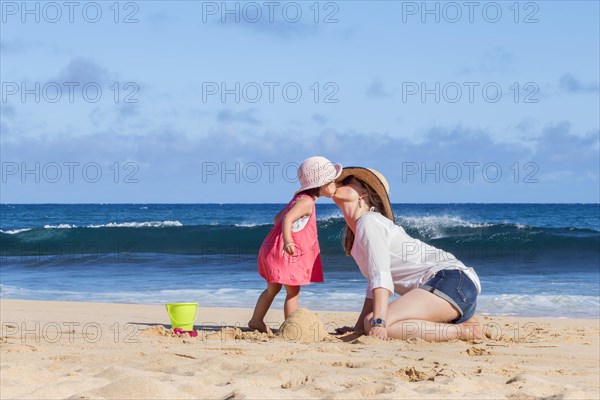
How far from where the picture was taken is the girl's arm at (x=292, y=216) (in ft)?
17.9

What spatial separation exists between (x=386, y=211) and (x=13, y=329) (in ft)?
9.38

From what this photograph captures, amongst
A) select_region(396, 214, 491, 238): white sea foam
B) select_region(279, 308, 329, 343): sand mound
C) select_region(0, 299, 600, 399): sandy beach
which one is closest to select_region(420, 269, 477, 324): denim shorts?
select_region(0, 299, 600, 399): sandy beach

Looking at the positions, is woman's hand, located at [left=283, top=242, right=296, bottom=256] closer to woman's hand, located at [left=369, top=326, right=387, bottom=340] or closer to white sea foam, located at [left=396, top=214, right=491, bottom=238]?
woman's hand, located at [left=369, top=326, right=387, bottom=340]

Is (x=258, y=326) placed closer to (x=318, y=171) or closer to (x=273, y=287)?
(x=273, y=287)

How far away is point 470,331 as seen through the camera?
214 inches

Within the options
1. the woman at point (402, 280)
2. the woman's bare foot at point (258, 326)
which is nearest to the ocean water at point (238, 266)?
the woman's bare foot at point (258, 326)

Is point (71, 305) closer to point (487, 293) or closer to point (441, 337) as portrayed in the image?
point (441, 337)

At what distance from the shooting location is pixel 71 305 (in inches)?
314

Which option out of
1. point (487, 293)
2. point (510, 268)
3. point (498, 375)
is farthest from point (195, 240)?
point (498, 375)

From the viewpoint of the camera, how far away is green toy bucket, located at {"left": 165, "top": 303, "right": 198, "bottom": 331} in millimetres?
5793

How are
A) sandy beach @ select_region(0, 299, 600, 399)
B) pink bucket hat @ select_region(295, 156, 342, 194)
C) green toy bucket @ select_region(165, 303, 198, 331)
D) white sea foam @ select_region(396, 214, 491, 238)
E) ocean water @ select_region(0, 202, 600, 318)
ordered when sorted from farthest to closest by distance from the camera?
white sea foam @ select_region(396, 214, 491, 238) → ocean water @ select_region(0, 202, 600, 318) → green toy bucket @ select_region(165, 303, 198, 331) → pink bucket hat @ select_region(295, 156, 342, 194) → sandy beach @ select_region(0, 299, 600, 399)

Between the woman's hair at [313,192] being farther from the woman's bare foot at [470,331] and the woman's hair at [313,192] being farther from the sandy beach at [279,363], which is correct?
the woman's bare foot at [470,331]

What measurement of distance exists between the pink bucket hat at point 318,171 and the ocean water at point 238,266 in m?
2.99

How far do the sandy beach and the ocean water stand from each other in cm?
270
